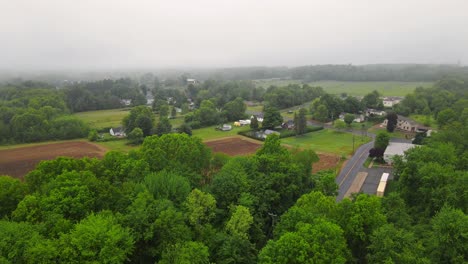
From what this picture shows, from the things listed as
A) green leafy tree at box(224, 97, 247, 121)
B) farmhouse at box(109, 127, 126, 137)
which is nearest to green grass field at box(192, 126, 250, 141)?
green leafy tree at box(224, 97, 247, 121)

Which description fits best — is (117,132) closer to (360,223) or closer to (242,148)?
(242,148)

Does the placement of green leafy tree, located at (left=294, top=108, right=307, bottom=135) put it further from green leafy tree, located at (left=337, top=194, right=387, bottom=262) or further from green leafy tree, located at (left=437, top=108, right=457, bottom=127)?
green leafy tree, located at (left=337, top=194, right=387, bottom=262)

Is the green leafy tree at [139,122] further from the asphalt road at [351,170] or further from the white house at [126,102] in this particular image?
the white house at [126,102]

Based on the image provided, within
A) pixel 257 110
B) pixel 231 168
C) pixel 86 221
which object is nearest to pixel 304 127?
pixel 257 110

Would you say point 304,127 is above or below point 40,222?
below

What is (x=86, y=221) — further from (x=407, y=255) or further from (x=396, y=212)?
(x=396, y=212)

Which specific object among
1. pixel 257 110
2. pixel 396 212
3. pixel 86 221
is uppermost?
pixel 86 221

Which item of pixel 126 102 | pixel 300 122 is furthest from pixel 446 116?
pixel 126 102
